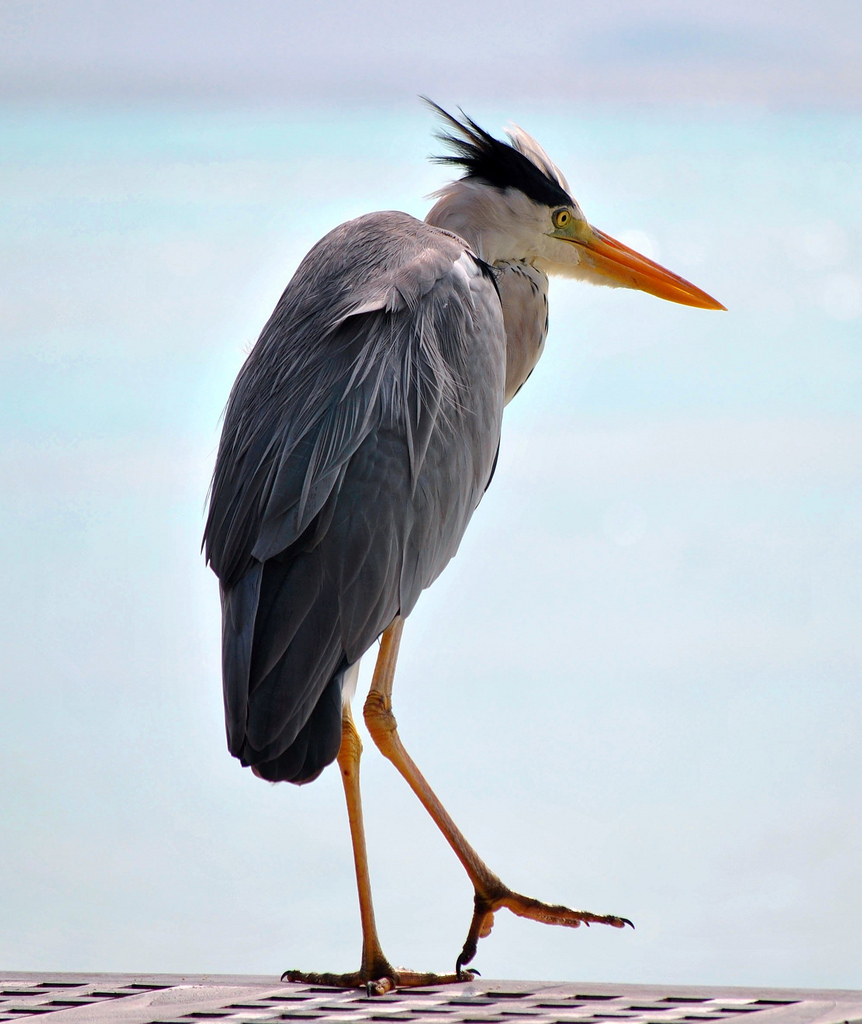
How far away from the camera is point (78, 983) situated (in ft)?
4.33

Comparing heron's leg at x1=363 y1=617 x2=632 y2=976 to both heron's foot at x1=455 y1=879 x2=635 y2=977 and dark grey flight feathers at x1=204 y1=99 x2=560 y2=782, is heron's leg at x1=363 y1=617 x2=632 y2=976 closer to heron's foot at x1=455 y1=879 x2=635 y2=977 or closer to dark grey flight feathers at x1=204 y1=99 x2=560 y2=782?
heron's foot at x1=455 y1=879 x2=635 y2=977

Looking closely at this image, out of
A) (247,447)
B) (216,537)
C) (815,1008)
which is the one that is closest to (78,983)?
(216,537)

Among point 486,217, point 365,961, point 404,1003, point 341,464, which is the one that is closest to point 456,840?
point 365,961

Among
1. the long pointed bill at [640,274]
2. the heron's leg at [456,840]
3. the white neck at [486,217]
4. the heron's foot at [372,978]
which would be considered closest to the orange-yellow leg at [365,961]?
the heron's foot at [372,978]

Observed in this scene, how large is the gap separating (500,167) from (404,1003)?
1.35m

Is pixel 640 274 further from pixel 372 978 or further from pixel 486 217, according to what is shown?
pixel 372 978

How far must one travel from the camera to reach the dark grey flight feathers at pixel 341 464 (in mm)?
1305

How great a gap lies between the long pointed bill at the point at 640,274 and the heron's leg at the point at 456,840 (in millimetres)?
858

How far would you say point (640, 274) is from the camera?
2197mm

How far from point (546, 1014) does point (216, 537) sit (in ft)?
2.24

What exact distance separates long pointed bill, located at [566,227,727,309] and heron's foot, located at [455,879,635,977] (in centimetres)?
109

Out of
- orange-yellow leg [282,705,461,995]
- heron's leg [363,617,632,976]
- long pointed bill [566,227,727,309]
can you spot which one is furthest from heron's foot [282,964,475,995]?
long pointed bill [566,227,727,309]

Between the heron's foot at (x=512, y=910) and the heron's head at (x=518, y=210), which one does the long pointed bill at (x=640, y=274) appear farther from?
the heron's foot at (x=512, y=910)

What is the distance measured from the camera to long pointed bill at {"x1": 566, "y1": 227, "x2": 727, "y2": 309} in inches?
85.0
